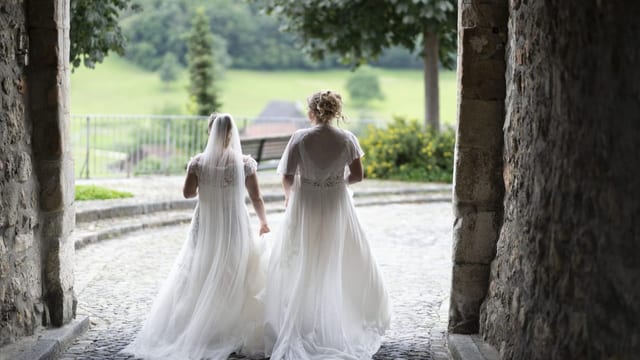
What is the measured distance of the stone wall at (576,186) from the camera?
335 cm

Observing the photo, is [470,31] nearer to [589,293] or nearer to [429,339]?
[429,339]

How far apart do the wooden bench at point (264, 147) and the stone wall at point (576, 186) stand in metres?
9.03

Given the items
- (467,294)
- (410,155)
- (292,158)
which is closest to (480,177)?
(467,294)

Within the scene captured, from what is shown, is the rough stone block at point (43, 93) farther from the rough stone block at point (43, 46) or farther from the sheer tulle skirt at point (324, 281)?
the sheer tulle skirt at point (324, 281)

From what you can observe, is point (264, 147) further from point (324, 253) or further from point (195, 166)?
Result: point (324, 253)

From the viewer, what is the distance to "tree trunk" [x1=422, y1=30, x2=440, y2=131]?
50.9ft

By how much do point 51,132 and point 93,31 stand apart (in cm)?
582

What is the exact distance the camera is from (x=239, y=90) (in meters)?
41.5

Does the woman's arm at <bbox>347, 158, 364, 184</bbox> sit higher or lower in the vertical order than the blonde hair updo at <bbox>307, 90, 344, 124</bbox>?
lower

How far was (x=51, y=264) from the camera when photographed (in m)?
5.87

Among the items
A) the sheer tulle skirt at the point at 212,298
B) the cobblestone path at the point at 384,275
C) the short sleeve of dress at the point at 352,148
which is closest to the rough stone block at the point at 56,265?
the cobblestone path at the point at 384,275

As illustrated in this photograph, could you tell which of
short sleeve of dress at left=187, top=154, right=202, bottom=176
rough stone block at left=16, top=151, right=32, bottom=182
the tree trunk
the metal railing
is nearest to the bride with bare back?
short sleeve of dress at left=187, top=154, right=202, bottom=176

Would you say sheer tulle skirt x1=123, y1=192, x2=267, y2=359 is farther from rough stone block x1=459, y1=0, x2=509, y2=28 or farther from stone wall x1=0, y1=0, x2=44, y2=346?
rough stone block x1=459, y1=0, x2=509, y2=28

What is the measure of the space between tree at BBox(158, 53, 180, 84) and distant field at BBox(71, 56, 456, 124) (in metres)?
0.26
